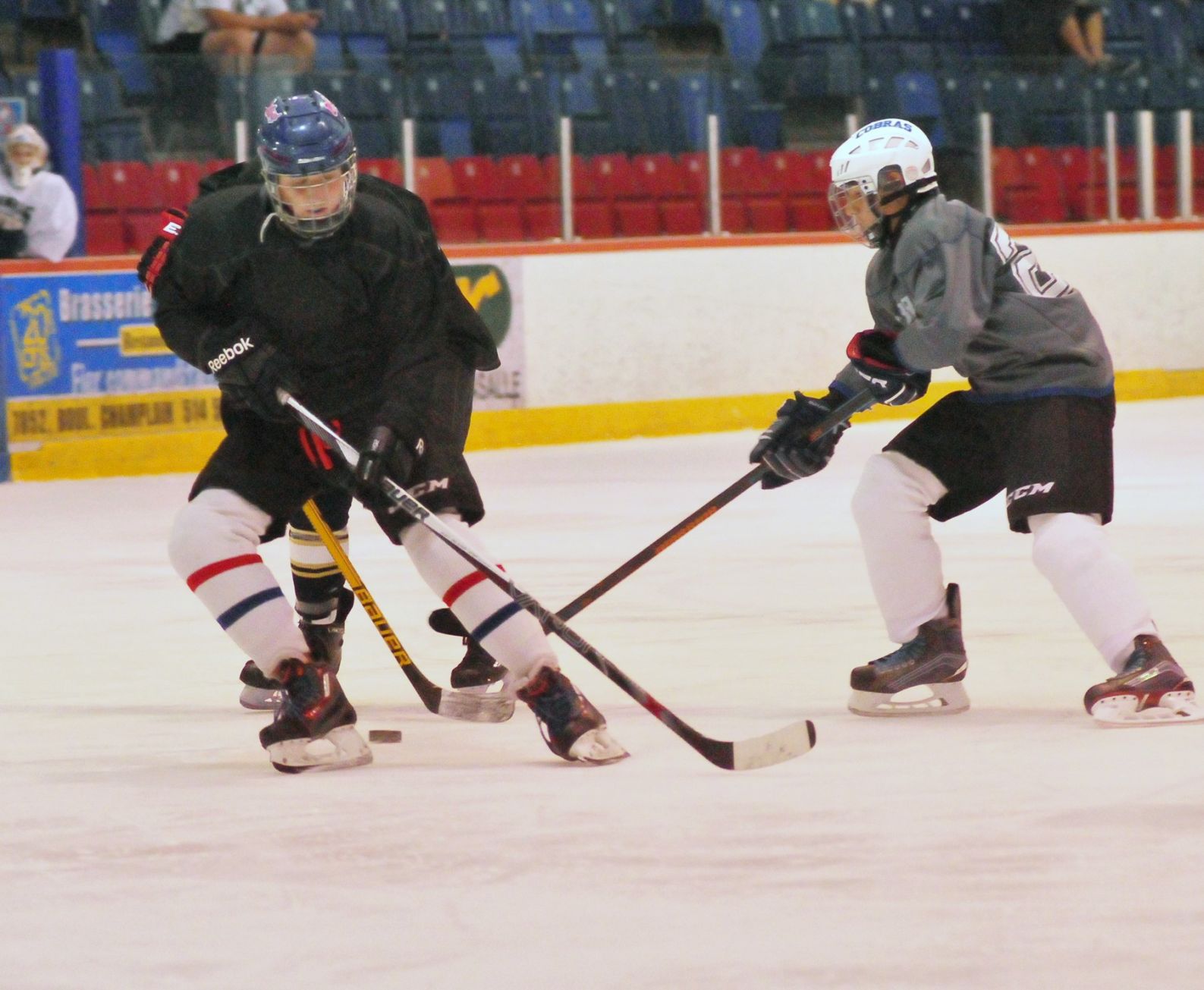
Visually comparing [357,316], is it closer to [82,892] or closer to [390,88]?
[82,892]

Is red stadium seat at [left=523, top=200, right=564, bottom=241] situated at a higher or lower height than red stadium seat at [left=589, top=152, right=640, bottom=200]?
lower

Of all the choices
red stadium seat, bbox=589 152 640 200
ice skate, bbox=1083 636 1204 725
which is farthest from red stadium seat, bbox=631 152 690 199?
ice skate, bbox=1083 636 1204 725

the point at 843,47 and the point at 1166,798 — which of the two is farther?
the point at 843,47

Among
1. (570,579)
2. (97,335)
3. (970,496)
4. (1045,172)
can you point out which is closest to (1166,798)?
(970,496)

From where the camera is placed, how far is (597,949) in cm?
255

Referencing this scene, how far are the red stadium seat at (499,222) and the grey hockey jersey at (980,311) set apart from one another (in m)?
5.89

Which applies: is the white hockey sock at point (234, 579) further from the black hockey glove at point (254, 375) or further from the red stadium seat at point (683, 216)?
the red stadium seat at point (683, 216)

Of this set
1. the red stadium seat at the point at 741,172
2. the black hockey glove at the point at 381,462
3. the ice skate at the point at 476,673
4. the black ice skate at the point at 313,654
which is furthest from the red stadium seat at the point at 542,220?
the black hockey glove at the point at 381,462

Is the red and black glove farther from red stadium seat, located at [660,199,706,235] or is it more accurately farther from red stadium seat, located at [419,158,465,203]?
red stadium seat, located at [660,199,706,235]

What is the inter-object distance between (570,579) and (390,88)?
437 cm

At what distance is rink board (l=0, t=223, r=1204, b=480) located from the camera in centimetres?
870

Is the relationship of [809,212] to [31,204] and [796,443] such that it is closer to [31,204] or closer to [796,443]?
[31,204]

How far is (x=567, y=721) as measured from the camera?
11.8 ft

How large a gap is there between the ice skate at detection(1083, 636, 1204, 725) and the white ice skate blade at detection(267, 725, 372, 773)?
1.24 meters
